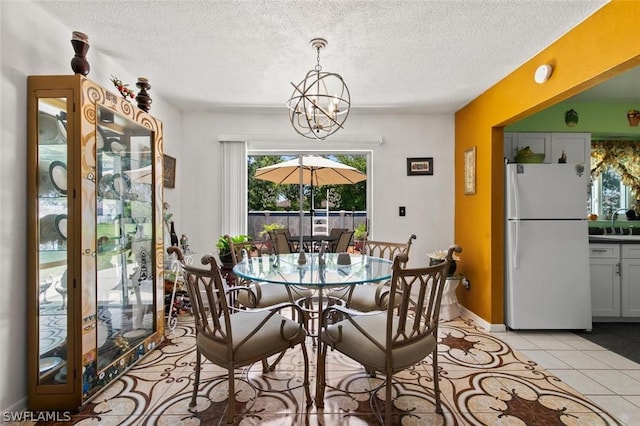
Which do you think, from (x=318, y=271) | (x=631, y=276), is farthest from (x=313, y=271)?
(x=631, y=276)

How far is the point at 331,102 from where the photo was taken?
2164 mm

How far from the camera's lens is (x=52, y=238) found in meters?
1.79

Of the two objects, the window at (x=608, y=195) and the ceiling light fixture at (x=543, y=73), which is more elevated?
the ceiling light fixture at (x=543, y=73)

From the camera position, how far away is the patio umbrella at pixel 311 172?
2.79 metres

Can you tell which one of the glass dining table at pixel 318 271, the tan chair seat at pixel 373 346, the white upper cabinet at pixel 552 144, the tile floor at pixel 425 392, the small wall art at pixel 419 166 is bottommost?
the tile floor at pixel 425 392

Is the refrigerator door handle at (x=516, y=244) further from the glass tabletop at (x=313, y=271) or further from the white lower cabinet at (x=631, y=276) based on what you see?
the glass tabletop at (x=313, y=271)

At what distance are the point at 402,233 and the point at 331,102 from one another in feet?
7.39

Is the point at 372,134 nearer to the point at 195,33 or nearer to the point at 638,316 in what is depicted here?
the point at 195,33

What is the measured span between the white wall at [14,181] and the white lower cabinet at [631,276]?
512 centimetres

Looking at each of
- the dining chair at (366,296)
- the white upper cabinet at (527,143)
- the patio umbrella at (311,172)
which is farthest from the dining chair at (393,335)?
the white upper cabinet at (527,143)

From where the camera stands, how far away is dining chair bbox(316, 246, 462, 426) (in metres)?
1.46

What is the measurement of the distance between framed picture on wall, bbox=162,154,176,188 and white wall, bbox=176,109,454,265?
265 mm

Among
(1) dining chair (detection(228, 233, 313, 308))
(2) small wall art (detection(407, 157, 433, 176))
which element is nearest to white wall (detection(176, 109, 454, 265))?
(2) small wall art (detection(407, 157, 433, 176))

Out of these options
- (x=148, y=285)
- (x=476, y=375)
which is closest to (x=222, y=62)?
(x=148, y=285)
